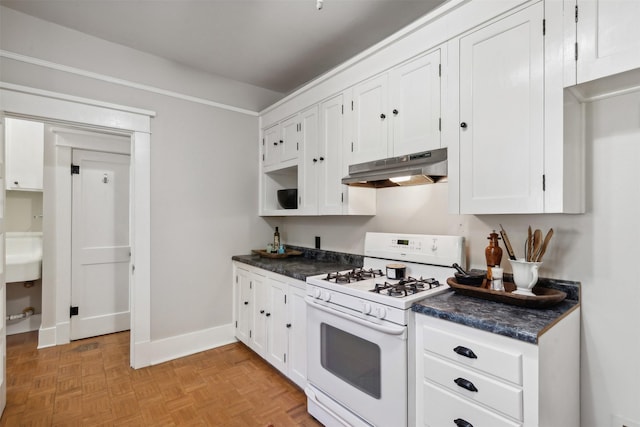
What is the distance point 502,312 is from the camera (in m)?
1.34

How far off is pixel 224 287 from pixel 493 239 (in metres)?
2.56

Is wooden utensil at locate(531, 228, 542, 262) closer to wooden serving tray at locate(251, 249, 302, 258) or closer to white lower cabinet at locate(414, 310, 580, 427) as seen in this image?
white lower cabinet at locate(414, 310, 580, 427)

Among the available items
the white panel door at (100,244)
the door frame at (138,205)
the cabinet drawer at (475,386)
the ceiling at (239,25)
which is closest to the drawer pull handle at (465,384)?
the cabinet drawer at (475,386)

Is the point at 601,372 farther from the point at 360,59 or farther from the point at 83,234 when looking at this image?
the point at 83,234

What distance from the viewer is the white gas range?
60.1 inches

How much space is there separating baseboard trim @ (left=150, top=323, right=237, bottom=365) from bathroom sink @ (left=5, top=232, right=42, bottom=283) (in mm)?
1627

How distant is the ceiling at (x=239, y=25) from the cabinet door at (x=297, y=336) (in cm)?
199

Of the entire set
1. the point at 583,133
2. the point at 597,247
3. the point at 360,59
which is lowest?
the point at 597,247

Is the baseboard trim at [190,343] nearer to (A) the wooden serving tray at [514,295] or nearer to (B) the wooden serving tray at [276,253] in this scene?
(B) the wooden serving tray at [276,253]

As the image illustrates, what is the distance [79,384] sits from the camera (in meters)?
2.43

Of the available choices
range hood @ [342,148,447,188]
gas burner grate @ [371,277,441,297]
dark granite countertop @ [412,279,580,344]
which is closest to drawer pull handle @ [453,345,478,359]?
dark granite countertop @ [412,279,580,344]

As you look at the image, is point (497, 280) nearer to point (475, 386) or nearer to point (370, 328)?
point (475, 386)

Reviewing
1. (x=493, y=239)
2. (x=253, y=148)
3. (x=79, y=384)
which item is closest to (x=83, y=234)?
(x=79, y=384)

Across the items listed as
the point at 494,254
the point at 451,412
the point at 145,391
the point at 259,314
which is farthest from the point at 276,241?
the point at 451,412
